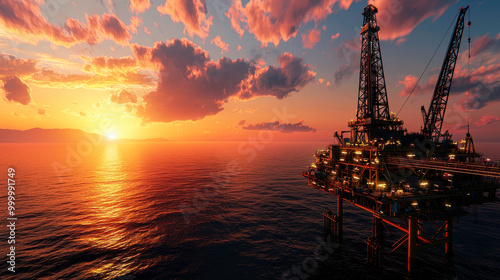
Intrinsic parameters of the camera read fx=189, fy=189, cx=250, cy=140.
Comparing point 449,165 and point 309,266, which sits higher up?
point 449,165

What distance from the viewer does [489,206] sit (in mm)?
52156

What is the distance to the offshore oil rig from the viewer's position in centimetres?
2783

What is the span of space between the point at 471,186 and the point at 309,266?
28945 mm

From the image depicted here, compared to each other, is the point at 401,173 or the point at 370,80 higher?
the point at 370,80

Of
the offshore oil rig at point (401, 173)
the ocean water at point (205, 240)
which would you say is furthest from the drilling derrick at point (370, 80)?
the ocean water at point (205, 240)

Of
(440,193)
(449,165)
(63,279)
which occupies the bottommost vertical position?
(63,279)

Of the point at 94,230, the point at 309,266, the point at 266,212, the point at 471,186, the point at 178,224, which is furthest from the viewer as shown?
the point at 266,212

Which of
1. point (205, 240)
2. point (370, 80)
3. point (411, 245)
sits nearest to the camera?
point (411, 245)

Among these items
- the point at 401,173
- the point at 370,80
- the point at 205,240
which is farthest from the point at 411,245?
the point at 370,80

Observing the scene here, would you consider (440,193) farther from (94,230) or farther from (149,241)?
(94,230)

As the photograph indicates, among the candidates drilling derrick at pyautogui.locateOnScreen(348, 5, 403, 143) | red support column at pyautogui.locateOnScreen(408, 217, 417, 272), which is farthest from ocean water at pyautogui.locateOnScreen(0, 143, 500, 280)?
drilling derrick at pyautogui.locateOnScreen(348, 5, 403, 143)

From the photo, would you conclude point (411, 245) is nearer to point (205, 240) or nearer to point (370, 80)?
point (205, 240)

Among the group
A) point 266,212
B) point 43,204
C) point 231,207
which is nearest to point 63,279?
point 231,207

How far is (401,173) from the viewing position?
116 feet
